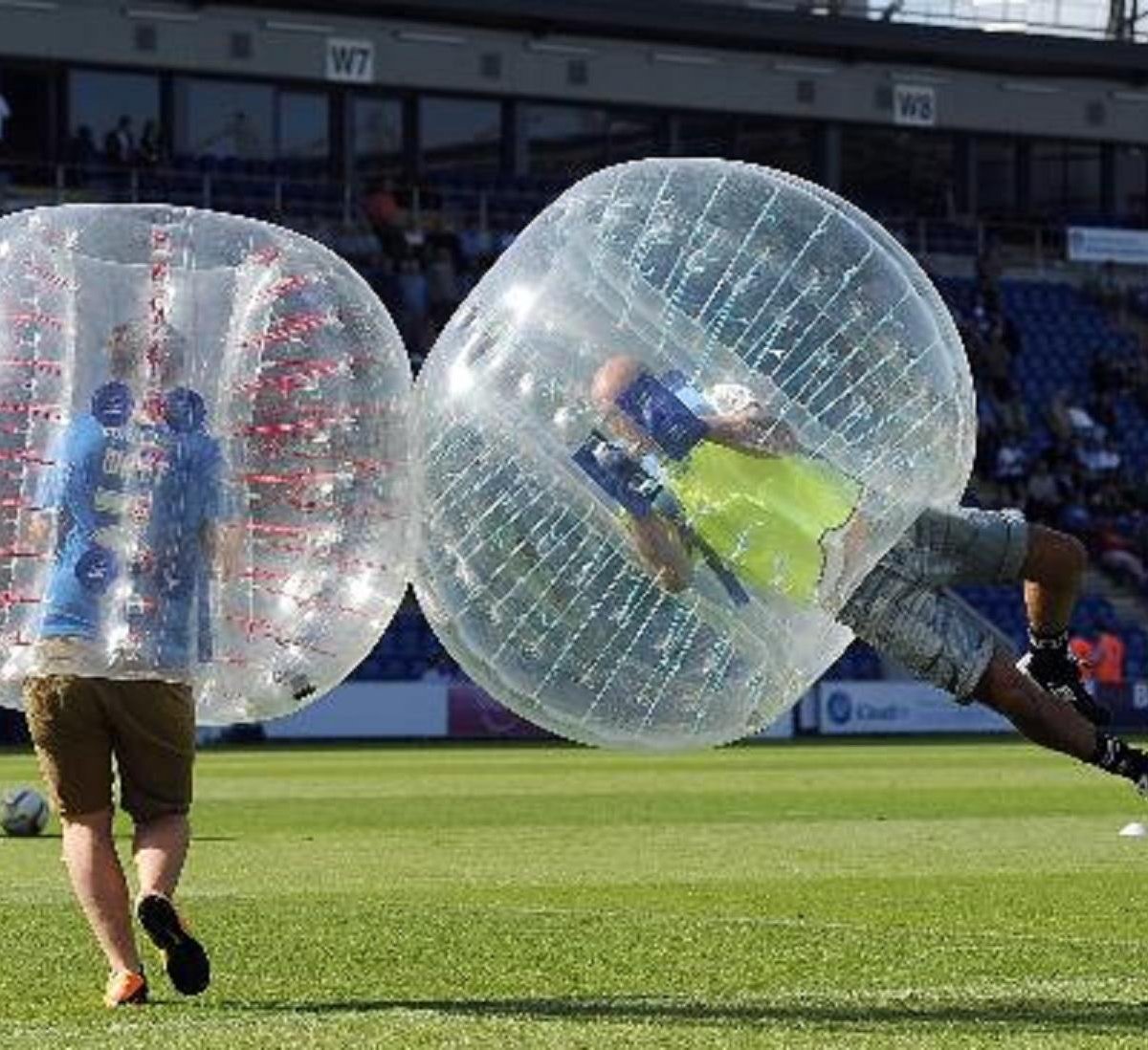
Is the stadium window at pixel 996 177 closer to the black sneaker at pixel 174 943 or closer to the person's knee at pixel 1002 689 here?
the person's knee at pixel 1002 689

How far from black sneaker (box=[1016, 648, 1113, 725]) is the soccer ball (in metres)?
9.05

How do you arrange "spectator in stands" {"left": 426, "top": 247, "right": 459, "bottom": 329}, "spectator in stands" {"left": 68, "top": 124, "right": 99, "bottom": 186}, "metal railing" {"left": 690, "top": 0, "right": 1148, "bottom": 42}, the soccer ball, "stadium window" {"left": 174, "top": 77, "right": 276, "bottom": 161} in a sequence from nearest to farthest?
the soccer ball < "spectator in stands" {"left": 68, "top": 124, "right": 99, "bottom": 186} < "spectator in stands" {"left": 426, "top": 247, "right": 459, "bottom": 329} < "stadium window" {"left": 174, "top": 77, "right": 276, "bottom": 161} < "metal railing" {"left": 690, "top": 0, "right": 1148, "bottom": 42}

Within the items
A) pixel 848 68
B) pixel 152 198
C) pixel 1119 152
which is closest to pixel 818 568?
pixel 152 198

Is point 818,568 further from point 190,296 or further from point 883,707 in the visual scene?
point 883,707

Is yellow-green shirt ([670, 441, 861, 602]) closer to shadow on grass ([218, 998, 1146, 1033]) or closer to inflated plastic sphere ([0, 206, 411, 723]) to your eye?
inflated plastic sphere ([0, 206, 411, 723])

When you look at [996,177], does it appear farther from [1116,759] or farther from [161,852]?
[161,852]

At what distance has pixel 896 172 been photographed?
2008 inches

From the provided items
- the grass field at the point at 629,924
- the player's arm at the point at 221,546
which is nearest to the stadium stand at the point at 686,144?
the grass field at the point at 629,924

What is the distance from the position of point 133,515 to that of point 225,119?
36005mm

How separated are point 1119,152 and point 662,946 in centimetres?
4347

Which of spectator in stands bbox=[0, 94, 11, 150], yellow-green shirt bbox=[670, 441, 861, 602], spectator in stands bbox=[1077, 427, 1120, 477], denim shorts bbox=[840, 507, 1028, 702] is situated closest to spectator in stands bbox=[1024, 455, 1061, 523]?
spectator in stands bbox=[1077, 427, 1120, 477]

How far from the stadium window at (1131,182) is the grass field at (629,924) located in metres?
30.5

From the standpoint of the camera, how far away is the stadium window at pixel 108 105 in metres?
43.6

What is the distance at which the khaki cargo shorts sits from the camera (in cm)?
944
